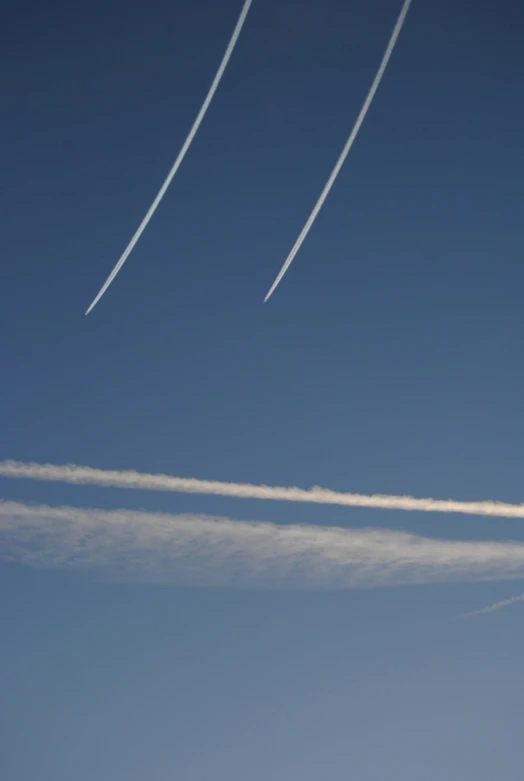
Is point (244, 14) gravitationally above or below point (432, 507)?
above

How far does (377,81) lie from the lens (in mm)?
18672

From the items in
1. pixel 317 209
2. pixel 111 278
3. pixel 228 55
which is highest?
pixel 228 55

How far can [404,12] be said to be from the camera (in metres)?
18.3

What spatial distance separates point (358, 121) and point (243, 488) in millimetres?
7103

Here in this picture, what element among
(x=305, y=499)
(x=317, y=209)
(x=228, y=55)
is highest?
(x=228, y=55)

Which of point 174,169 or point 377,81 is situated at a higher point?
point 377,81

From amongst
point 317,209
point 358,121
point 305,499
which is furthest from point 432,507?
point 358,121

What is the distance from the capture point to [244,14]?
60.2ft

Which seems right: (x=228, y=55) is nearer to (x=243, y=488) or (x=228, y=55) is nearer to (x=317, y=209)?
(x=317, y=209)

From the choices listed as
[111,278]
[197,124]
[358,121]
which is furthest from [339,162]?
[111,278]

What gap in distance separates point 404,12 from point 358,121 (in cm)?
203

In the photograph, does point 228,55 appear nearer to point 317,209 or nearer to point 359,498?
point 317,209

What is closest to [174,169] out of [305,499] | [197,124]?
[197,124]

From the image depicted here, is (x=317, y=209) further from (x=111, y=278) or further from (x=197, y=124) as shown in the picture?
(x=111, y=278)
